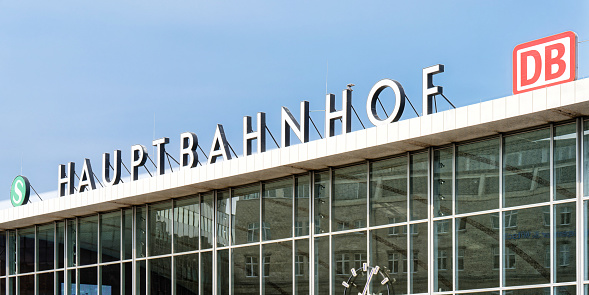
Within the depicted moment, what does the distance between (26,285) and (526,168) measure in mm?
24664

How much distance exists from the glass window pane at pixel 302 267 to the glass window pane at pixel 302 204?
0.34 m

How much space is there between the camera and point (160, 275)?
33.7 m

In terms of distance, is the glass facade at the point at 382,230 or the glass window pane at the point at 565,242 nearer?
the glass window pane at the point at 565,242

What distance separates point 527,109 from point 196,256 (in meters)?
14.4

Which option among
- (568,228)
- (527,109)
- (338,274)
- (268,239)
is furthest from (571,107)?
(268,239)

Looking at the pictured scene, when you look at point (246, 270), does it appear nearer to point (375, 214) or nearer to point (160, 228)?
point (160, 228)

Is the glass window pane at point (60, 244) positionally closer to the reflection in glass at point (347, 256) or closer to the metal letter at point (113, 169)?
the metal letter at point (113, 169)

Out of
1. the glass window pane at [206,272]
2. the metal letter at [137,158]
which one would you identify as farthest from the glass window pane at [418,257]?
the metal letter at [137,158]

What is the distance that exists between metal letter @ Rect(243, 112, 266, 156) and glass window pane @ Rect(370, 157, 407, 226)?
418cm

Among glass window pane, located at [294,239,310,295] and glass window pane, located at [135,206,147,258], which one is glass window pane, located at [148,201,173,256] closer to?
glass window pane, located at [135,206,147,258]

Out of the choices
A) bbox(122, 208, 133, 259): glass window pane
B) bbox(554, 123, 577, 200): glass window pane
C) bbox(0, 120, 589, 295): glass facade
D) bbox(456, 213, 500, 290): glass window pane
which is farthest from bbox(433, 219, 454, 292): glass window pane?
bbox(122, 208, 133, 259): glass window pane

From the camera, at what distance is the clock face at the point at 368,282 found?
84.8ft

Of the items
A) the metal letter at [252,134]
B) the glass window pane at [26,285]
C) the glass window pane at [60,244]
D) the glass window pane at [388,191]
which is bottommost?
the glass window pane at [26,285]

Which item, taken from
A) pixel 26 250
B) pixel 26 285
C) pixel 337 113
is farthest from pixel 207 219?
pixel 26 285
